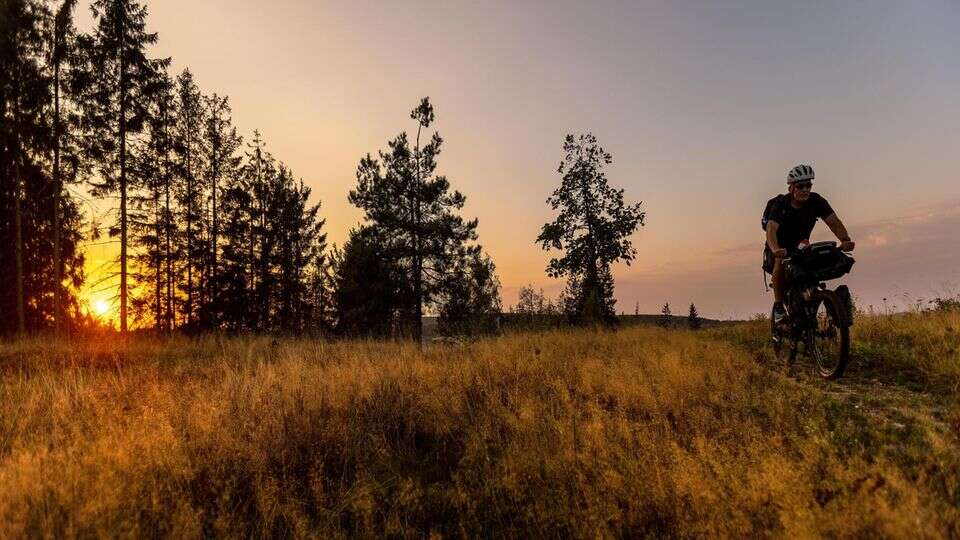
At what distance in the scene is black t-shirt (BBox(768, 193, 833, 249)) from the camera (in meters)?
7.08

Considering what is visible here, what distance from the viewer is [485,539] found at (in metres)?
3.77

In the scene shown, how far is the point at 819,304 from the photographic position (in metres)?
6.80

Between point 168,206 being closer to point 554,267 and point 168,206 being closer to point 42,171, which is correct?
point 42,171

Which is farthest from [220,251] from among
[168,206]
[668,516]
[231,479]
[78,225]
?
[668,516]

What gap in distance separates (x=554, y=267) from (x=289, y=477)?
25.5 metres

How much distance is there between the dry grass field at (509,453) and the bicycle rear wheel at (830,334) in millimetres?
267

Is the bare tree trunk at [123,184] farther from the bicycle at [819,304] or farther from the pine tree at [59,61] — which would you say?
the bicycle at [819,304]

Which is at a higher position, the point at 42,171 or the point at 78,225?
the point at 42,171

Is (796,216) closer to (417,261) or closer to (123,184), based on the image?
(417,261)

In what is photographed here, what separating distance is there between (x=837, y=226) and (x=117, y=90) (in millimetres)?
23606

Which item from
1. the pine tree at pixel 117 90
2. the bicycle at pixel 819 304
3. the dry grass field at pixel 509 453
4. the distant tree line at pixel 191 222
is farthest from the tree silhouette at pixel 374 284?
the bicycle at pixel 819 304

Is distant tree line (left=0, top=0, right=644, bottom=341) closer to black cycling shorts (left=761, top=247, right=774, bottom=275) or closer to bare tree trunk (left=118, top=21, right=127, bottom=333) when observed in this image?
bare tree trunk (left=118, top=21, right=127, bottom=333)

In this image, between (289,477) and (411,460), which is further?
(411,460)

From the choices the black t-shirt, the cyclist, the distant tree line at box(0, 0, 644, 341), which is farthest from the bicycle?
the distant tree line at box(0, 0, 644, 341)
